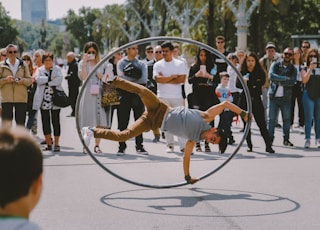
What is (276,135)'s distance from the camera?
17250 millimetres

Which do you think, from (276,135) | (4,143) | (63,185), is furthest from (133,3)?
(4,143)

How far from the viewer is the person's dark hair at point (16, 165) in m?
2.33

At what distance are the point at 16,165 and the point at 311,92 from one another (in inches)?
522

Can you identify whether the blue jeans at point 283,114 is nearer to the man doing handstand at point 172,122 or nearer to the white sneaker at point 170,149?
the white sneaker at point 170,149

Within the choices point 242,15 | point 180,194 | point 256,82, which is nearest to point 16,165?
point 180,194

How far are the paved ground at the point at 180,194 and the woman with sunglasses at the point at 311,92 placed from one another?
1059 mm

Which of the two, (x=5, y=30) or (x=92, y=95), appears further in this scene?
(x=5, y=30)

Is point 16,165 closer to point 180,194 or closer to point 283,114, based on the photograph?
point 180,194

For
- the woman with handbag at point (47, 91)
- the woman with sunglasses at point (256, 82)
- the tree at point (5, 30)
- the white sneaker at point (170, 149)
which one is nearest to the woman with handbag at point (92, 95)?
the woman with handbag at point (47, 91)

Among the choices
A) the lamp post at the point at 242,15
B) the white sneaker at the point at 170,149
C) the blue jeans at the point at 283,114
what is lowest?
the white sneaker at the point at 170,149

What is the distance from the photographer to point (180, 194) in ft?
31.4

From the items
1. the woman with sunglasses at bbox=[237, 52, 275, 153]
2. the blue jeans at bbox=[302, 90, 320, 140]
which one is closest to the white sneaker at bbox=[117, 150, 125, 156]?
the woman with sunglasses at bbox=[237, 52, 275, 153]

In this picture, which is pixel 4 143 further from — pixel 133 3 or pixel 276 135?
pixel 133 3

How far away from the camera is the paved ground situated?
25.6 feet
